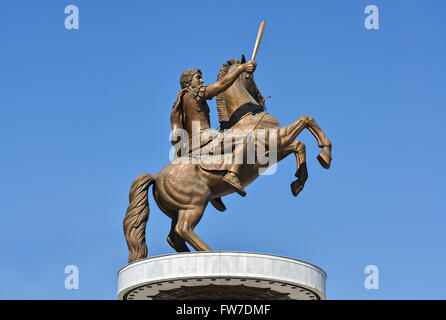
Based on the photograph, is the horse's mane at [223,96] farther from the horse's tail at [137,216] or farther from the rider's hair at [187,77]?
the horse's tail at [137,216]

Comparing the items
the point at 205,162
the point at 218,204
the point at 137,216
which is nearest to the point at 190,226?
the point at 137,216

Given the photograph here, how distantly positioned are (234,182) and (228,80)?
2.38 m

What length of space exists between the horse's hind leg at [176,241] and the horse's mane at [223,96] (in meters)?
2.78

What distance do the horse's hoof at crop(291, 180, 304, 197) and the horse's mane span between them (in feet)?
7.27

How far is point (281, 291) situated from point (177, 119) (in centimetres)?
480

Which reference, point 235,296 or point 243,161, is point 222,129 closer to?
point 243,161

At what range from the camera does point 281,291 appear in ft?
65.0

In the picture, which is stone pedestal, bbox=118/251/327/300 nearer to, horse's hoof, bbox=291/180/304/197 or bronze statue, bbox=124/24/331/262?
bronze statue, bbox=124/24/331/262

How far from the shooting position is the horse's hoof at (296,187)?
21469mm

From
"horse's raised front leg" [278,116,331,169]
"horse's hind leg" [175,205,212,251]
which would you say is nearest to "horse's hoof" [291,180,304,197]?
"horse's raised front leg" [278,116,331,169]

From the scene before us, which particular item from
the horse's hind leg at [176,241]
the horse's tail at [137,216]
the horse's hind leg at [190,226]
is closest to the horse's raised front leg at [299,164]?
the horse's hind leg at [190,226]

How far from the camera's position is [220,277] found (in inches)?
741

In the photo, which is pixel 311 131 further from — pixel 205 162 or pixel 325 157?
pixel 205 162

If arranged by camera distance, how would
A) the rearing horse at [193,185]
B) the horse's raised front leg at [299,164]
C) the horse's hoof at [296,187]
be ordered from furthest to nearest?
the horse's hoof at [296,187]
the horse's raised front leg at [299,164]
the rearing horse at [193,185]
